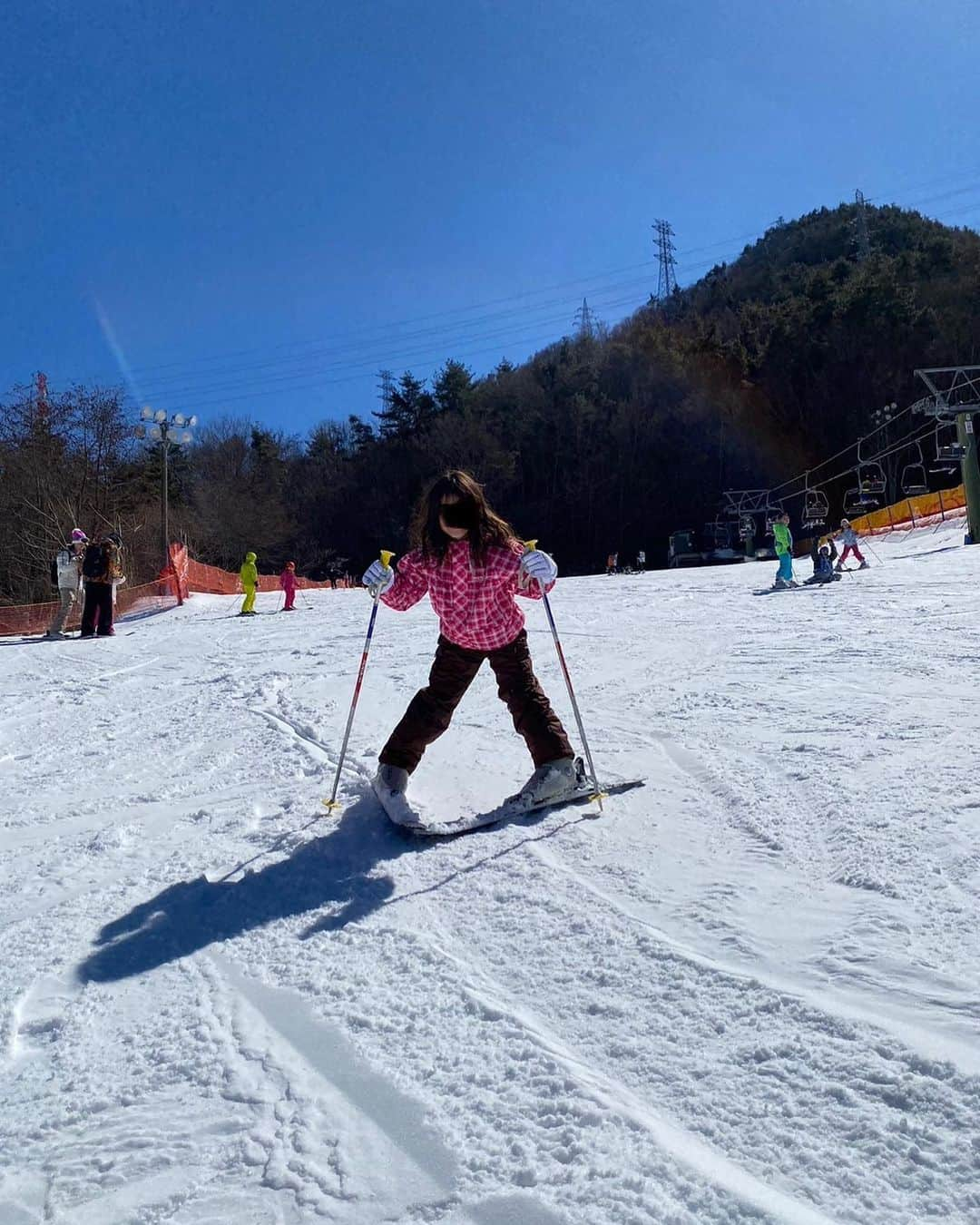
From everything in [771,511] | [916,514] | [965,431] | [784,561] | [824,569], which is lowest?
[824,569]

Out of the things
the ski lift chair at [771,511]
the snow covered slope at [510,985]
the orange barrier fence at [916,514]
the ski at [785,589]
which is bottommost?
the snow covered slope at [510,985]

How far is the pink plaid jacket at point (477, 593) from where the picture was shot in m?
3.63

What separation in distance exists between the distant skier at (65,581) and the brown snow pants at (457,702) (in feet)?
40.7

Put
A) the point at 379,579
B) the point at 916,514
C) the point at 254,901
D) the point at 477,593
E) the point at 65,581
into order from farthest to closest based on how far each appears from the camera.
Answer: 1. the point at 916,514
2. the point at 65,581
3. the point at 379,579
4. the point at 477,593
5. the point at 254,901

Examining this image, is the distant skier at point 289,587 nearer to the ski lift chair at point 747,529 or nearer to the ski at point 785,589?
the ski at point 785,589

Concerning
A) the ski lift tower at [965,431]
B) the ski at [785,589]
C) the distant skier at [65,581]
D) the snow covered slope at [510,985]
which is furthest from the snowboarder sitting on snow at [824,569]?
the distant skier at [65,581]

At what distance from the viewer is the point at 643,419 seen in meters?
57.8

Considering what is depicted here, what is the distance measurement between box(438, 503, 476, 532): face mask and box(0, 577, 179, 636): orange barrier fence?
13.3 m

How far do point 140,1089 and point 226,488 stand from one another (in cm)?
5140

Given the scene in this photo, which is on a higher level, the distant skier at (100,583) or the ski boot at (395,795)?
the distant skier at (100,583)

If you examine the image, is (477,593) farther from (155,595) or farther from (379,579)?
(155,595)

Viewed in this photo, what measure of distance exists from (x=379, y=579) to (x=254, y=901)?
1397 millimetres

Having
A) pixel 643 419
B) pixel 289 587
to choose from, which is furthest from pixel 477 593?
pixel 643 419

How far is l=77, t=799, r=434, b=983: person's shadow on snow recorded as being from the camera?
267 cm
